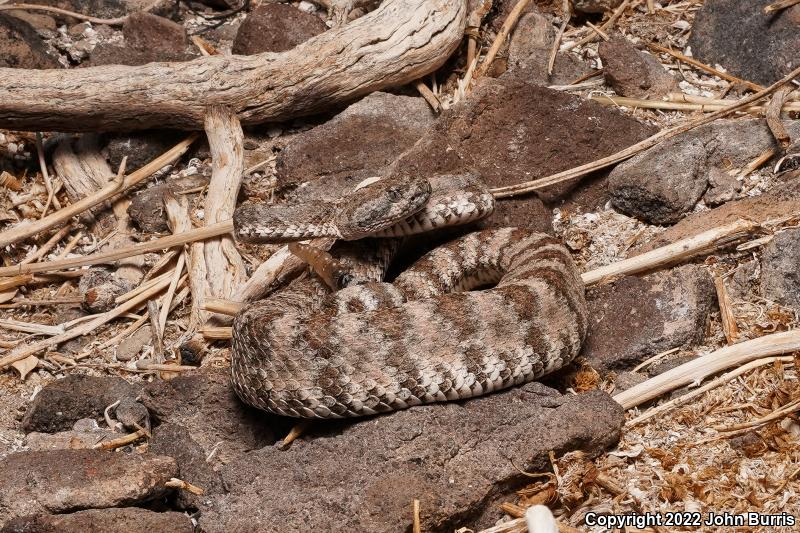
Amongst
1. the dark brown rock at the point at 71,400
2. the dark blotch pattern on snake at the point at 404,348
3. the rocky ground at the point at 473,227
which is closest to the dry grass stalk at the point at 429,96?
the rocky ground at the point at 473,227

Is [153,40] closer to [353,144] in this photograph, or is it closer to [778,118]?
→ [353,144]

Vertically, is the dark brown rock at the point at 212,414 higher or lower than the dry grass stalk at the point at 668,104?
lower

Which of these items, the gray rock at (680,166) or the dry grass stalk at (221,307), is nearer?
the dry grass stalk at (221,307)

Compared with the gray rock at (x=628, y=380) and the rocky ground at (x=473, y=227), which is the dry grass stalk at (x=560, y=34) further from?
the gray rock at (x=628, y=380)

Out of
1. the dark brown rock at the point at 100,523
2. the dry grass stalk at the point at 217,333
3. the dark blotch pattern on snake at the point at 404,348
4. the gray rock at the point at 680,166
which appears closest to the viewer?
the dark brown rock at the point at 100,523

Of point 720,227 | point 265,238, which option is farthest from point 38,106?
point 720,227

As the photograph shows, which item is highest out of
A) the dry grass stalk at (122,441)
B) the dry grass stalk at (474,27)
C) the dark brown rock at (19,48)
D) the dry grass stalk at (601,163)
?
the dark brown rock at (19,48)

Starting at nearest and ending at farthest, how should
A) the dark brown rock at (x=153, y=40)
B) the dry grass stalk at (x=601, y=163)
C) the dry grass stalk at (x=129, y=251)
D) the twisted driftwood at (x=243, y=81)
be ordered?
the dry grass stalk at (x=601, y=163), the dry grass stalk at (x=129, y=251), the twisted driftwood at (x=243, y=81), the dark brown rock at (x=153, y=40)
